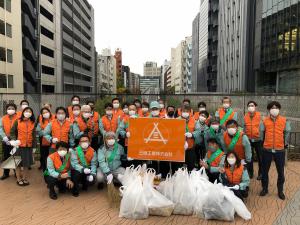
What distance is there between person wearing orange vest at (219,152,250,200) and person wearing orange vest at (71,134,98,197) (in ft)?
8.16

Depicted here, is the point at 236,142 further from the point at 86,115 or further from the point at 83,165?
the point at 86,115

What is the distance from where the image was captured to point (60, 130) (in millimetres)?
6863

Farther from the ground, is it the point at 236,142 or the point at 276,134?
the point at 276,134

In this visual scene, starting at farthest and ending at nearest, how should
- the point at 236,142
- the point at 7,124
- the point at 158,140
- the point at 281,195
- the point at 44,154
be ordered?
the point at 44,154 → the point at 7,124 → the point at 236,142 → the point at 281,195 → the point at 158,140

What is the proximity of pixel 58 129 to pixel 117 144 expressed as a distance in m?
1.34

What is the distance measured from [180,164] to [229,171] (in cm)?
151

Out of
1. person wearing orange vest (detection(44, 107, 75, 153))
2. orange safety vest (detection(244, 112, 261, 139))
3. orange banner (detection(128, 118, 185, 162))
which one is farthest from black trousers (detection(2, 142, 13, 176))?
orange safety vest (detection(244, 112, 261, 139))

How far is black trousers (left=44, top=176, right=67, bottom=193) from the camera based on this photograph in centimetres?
606

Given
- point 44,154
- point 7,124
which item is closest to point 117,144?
point 44,154

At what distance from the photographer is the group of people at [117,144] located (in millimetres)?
5995

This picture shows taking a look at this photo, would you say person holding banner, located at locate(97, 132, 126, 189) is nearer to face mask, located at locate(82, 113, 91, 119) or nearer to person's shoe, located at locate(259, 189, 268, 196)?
face mask, located at locate(82, 113, 91, 119)

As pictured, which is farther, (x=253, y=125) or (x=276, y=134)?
(x=253, y=125)

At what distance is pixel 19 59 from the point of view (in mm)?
34188

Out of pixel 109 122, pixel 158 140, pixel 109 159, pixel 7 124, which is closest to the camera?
pixel 158 140
